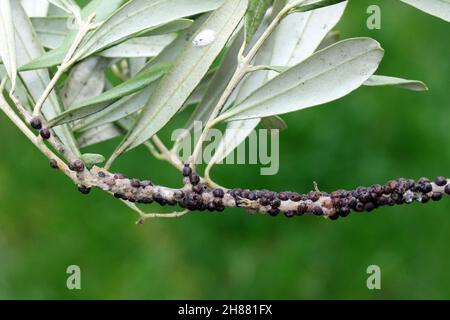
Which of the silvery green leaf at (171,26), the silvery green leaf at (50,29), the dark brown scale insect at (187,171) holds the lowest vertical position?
the dark brown scale insect at (187,171)

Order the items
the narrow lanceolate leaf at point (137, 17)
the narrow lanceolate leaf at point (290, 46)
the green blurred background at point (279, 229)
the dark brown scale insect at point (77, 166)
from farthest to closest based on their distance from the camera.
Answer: the green blurred background at point (279, 229) → the narrow lanceolate leaf at point (290, 46) → the narrow lanceolate leaf at point (137, 17) → the dark brown scale insect at point (77, 166)

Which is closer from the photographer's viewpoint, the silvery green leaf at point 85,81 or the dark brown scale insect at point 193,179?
the dark brown scale insect at point 193,179

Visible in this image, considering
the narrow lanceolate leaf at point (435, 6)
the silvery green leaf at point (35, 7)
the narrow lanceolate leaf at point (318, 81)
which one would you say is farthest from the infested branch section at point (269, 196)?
the silvery green leaf at point (35, 7)

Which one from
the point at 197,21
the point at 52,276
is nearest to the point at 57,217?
the point at 52,276

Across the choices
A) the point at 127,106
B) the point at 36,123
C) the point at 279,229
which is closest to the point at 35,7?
the point at 127,106

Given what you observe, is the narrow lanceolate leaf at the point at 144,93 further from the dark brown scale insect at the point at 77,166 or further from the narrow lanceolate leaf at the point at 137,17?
the dark brown scale insect at the point at 77,166

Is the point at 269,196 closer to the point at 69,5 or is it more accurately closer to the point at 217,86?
the point at 217,86
